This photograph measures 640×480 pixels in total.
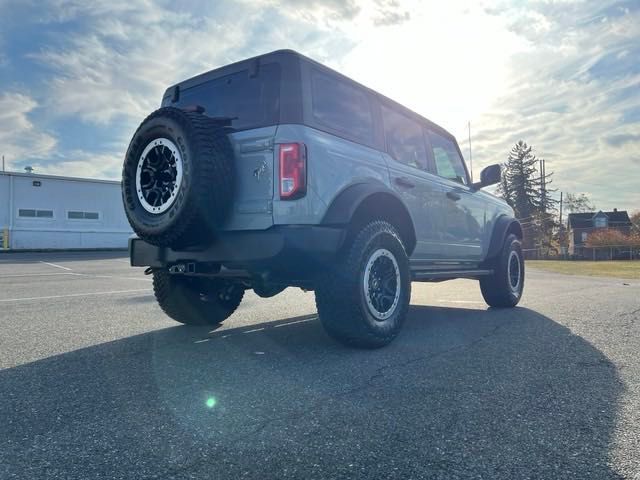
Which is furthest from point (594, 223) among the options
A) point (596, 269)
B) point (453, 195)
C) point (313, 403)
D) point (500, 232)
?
point (313, 403)

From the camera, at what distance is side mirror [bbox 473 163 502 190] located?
6059 millimetres

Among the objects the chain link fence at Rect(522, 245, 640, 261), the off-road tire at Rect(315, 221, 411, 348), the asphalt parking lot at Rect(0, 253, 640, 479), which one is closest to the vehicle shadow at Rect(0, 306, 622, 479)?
the asphalt parking lot at Rect(0, 253, 640, 479)

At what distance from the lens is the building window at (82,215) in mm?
31906

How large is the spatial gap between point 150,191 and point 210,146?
0.60m

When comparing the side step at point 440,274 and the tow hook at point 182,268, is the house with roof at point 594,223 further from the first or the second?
the tow hook at point 182,268

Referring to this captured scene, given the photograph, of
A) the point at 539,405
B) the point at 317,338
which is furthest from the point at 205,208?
the point at 539,405

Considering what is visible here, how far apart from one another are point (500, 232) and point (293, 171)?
4.20 m

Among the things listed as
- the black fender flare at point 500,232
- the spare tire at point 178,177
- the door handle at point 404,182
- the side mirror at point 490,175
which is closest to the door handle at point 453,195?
the side mirror at point 490,175

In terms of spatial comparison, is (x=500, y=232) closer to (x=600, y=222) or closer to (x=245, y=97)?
(x=245, y=97)

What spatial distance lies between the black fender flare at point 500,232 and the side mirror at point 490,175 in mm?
698

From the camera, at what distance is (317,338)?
417 cm

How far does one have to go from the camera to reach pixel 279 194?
3285mm

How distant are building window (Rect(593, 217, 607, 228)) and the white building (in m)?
63.8

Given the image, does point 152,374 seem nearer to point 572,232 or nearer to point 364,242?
point 364,242
